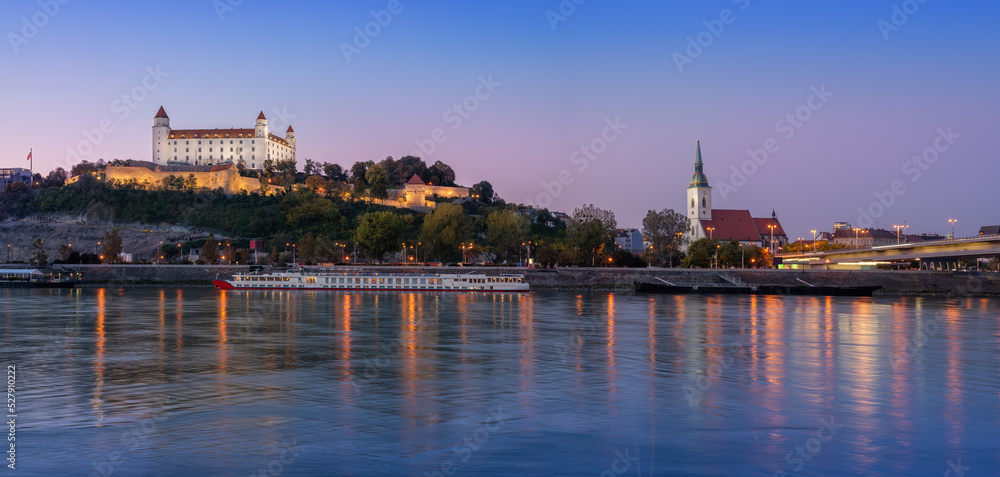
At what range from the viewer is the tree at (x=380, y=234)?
99.0m

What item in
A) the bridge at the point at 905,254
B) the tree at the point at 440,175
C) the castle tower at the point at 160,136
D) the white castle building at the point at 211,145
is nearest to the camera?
the bridge at the point at 905,254

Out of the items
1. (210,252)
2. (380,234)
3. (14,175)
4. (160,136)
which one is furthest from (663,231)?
(14,175)

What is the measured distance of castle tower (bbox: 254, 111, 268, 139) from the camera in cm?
15438

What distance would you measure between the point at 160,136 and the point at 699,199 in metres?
110

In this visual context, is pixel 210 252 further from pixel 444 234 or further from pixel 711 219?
pixel 711 219

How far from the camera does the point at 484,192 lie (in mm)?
159375

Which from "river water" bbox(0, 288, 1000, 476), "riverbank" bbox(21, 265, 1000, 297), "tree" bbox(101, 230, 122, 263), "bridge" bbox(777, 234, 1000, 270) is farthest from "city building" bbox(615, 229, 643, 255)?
"river water" bbox(0, 288, 1000, 476)

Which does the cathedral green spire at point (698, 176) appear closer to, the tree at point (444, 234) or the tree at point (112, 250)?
the tree at point (444, 234)

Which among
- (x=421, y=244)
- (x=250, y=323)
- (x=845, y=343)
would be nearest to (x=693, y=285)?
(x=421, y=244)

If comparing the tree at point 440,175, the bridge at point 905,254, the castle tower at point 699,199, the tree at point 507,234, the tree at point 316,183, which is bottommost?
the bridge at point 905,254

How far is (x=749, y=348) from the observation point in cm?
3095

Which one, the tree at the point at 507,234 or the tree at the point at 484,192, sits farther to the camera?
the tree at the point at 484,192

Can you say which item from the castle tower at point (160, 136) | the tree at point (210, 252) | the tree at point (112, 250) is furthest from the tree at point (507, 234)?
the castle tower at point (160, 136)

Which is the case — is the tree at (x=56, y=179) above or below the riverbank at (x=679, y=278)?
above
